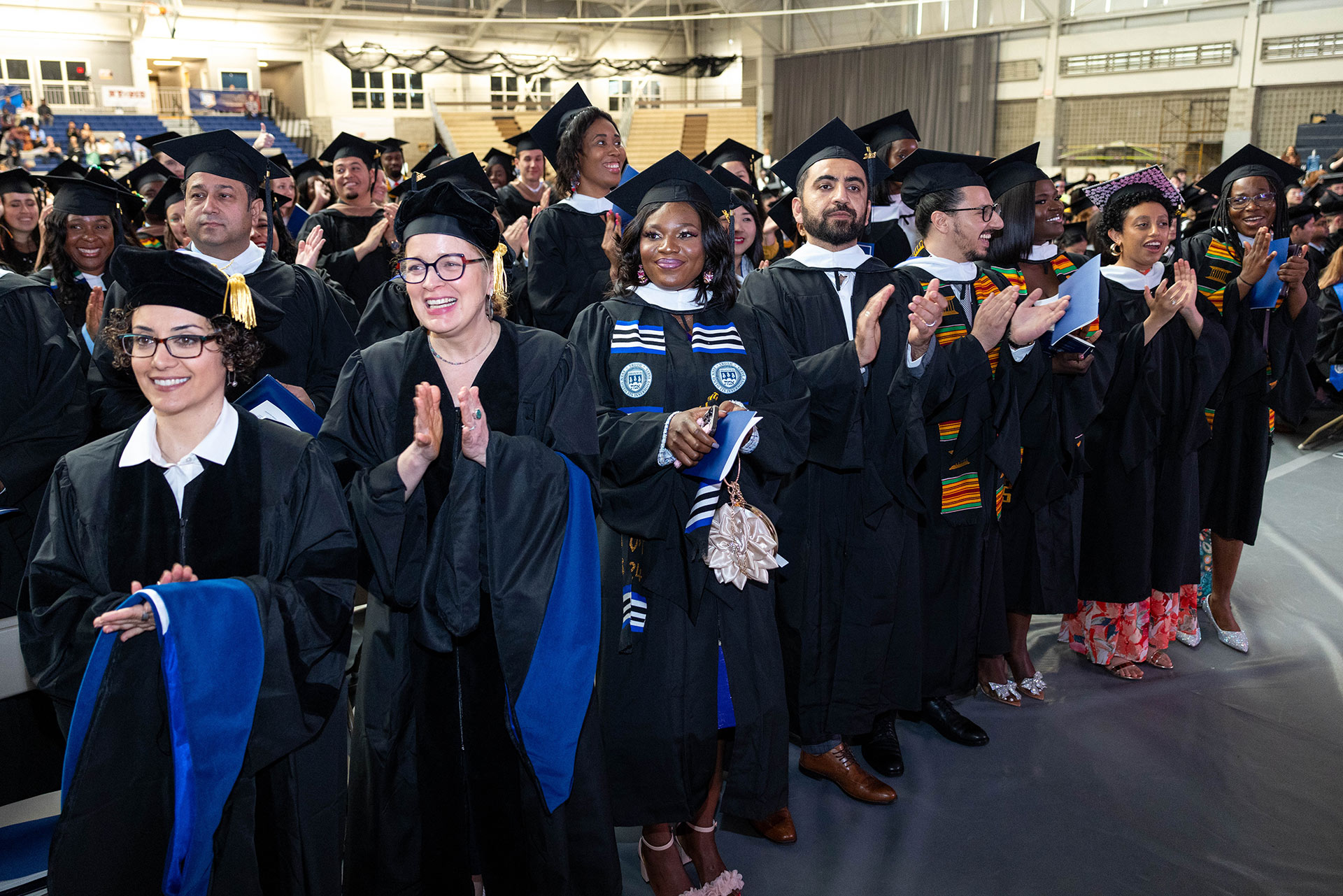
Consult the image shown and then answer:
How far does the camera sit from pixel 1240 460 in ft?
15.0

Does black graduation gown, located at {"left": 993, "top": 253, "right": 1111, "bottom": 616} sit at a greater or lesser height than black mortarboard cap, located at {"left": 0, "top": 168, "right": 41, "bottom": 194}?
lesser

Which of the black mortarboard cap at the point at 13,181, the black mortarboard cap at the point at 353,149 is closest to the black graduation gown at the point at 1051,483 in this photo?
the black mortarboard cap at the point at 353,149

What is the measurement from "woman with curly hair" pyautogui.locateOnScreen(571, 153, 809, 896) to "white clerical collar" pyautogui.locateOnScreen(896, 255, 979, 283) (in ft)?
3.05

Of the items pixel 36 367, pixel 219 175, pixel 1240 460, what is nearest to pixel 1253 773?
pixel 1240 460

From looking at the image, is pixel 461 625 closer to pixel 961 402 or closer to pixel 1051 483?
pixel 961 402

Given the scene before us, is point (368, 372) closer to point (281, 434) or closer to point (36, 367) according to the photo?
point (281, 434)

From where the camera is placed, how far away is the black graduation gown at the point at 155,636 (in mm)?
1957

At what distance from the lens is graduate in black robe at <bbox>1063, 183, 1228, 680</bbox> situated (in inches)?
160

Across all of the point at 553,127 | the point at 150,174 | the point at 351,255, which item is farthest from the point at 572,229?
the point at 150,174

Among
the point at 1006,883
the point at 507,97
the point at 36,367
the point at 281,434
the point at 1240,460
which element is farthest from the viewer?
the point at 507,97

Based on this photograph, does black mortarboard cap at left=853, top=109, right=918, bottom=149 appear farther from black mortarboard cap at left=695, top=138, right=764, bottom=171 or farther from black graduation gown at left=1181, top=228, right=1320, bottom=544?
black graduation gown at left=1181, top=228, right=1320, bottom=544

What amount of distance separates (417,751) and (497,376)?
99 centimetres

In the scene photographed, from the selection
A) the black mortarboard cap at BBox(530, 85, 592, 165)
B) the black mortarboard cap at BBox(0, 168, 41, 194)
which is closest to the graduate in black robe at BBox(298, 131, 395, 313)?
the black mortarboard cap at BBox(530, 85, 592, 165)

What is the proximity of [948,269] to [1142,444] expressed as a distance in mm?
1457
